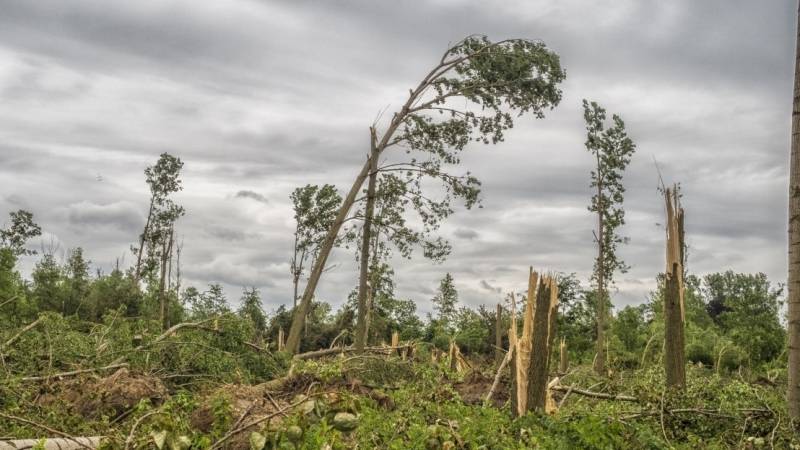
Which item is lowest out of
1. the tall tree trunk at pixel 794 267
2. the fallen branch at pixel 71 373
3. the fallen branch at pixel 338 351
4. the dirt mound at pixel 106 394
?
the dirt mound at pixel 106 394

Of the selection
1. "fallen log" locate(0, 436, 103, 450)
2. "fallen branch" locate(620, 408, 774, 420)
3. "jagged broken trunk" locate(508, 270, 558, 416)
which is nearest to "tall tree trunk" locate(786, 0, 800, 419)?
"fallen branch" locate(620, 408, 774, 420)

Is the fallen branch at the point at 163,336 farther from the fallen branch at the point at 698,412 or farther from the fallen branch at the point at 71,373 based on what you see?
the fallen branch at the point at 698,412

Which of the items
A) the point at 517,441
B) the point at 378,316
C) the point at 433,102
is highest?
the point at 433,102

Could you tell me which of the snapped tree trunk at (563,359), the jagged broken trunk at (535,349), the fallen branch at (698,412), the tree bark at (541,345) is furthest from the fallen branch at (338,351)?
the fallen branch at (698,412)

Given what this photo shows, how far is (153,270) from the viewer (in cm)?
3619

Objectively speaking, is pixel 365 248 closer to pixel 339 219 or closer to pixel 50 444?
pixel 339 219

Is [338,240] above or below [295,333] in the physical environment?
above

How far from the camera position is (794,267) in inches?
318

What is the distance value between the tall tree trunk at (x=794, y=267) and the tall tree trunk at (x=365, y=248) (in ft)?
32.4

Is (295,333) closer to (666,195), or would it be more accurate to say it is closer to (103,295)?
(666,195)

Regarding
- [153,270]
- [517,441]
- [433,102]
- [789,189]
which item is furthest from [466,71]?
[153,270]

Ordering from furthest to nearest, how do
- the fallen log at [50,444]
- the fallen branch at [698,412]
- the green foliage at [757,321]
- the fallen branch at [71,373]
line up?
the green foliage at [757,321], the fallen branch at [71,373], the fallen branch at [698,412], the fallen log at [50,444]

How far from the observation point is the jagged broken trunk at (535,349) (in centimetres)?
872

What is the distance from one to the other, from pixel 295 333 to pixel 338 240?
9.21 ft
